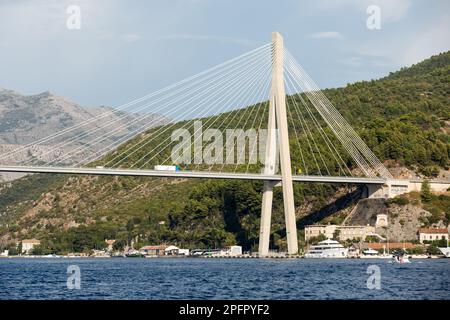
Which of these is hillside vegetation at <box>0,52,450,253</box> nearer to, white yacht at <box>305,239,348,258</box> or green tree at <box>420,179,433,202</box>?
green tree at <box>420,179,433,202</box>

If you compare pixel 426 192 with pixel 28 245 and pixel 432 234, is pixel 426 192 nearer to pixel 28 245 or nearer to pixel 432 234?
pixel 432 234

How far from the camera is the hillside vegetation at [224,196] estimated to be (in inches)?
A: 3893

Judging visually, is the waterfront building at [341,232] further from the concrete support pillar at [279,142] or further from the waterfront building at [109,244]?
the waterfront building at [109,244]

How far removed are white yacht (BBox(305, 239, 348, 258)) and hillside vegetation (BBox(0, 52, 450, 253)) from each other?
876 cm

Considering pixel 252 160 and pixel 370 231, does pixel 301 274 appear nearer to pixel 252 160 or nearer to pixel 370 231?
pixel 370 231

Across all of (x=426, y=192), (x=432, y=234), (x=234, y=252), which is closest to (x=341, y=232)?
(x=432, y=234)

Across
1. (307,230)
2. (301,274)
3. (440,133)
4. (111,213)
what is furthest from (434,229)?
(111,213)

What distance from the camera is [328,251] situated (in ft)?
269

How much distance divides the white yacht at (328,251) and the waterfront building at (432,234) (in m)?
8.29

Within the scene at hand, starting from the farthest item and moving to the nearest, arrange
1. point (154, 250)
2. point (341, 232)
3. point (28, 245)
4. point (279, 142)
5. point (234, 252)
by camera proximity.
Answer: point (28, 245) < point (154, 250) < point (234, 252) < point (341, 232) < point (279, 142)

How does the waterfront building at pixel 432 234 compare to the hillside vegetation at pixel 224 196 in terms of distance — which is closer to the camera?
the waterfront building at pixel 432 234

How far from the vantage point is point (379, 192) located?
9244cm

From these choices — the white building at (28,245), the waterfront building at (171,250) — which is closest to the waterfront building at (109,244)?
the waterfront building at (171,250)

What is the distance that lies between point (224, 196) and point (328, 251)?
2243 centimetres
